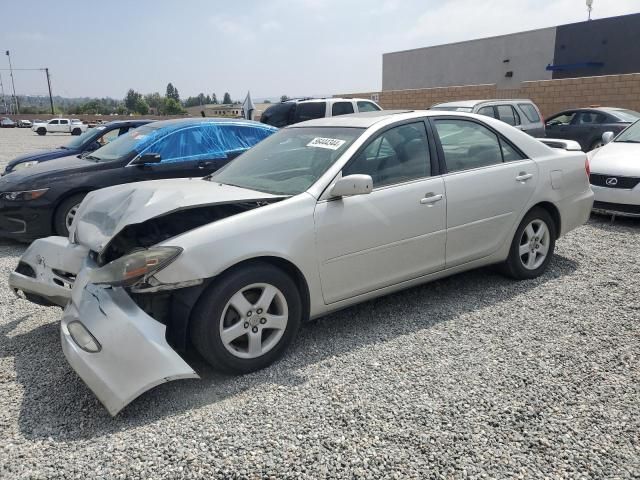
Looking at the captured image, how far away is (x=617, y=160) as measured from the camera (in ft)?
24.3

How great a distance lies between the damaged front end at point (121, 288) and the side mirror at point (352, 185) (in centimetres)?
41

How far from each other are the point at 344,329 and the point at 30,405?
209cm

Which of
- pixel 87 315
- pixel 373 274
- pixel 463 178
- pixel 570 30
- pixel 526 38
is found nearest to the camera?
pixel 87 315

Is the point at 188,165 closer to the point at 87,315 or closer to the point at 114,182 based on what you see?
the point at 114,182

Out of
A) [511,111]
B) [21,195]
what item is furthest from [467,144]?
[511,111]

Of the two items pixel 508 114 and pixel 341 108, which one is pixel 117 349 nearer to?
pixel 508 114

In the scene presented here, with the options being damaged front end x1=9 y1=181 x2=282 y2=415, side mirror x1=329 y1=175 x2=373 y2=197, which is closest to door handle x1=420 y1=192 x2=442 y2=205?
side mirror x1=329 y1=175 x2=373 y2=197

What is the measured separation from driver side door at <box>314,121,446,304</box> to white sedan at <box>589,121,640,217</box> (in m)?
4.32

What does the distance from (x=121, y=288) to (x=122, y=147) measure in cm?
461

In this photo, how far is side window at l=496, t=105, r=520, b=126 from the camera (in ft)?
35.7

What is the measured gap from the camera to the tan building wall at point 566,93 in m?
16.7

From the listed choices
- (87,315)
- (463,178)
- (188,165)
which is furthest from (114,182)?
(463,178)

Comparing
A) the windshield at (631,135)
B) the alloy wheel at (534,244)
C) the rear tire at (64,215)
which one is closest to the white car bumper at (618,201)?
the windshield at (631,135)

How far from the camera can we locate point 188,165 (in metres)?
6.84
